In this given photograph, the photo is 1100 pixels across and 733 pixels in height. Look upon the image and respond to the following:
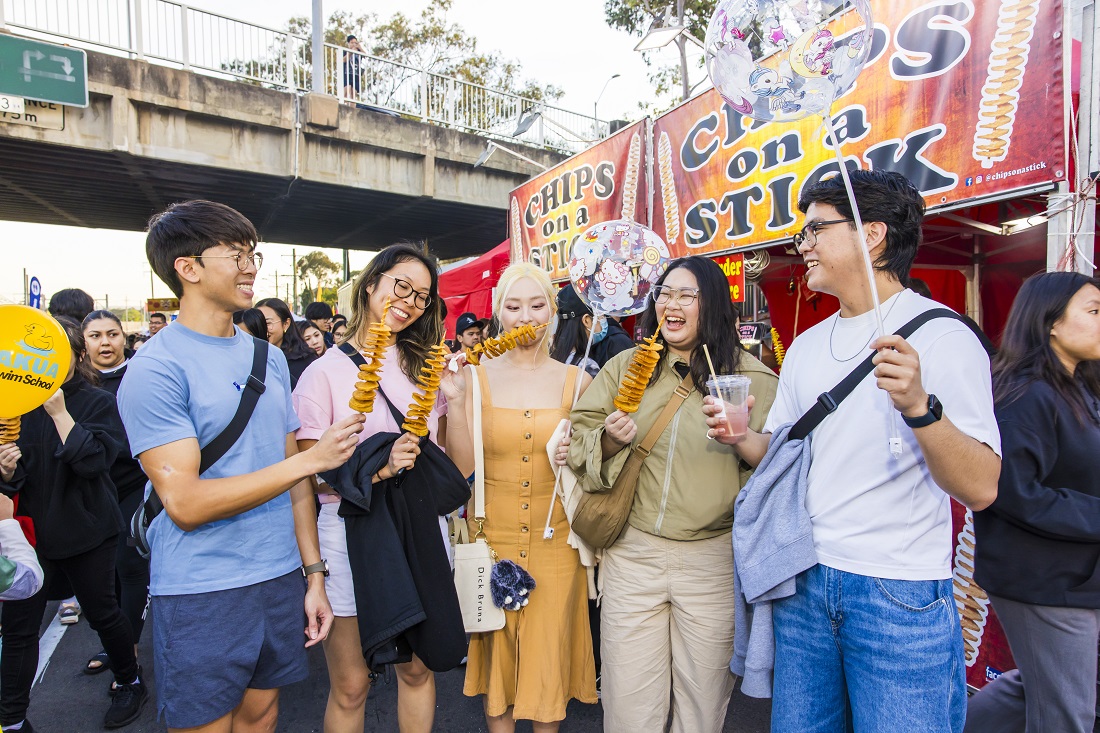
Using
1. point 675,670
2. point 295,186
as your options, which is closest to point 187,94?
point 295,186

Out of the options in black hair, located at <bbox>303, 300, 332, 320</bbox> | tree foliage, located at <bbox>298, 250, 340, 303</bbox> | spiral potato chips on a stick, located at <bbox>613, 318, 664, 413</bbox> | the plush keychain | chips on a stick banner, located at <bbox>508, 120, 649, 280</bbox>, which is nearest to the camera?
spiral potato chips on a stick, located at <bbox>613, 318, 664, 413</bbox>

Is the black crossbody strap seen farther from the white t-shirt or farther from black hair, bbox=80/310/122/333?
black hair, bbox=80/310/122/333

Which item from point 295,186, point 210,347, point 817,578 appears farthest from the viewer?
point 295,186

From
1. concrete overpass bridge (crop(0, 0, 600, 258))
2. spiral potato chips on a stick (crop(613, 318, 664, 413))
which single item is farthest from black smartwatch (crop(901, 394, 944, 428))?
concrete overpass bridge (crop(0, 0, 600, 258))

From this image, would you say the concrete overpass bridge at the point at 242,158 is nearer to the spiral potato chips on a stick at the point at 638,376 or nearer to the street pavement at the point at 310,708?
the street pavement at the point at 310,708

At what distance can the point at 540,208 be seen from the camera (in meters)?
8.52

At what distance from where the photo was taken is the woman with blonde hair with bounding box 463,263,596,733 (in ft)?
7.93

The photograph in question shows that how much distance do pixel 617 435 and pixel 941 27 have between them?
10.7ft

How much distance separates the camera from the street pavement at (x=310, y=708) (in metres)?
3.09

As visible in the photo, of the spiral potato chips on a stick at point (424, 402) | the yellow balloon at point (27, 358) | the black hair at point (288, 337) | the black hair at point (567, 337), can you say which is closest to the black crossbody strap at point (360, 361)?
the spiral potato chips on a stick at point (424, 402)

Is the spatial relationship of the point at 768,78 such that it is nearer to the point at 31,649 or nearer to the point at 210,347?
the point at 210,347

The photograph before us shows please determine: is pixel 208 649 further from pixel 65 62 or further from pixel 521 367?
pixel 65 62

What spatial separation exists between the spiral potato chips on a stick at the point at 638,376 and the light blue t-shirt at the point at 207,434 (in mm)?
1169

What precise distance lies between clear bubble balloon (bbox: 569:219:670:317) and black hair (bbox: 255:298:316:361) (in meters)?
3.19
